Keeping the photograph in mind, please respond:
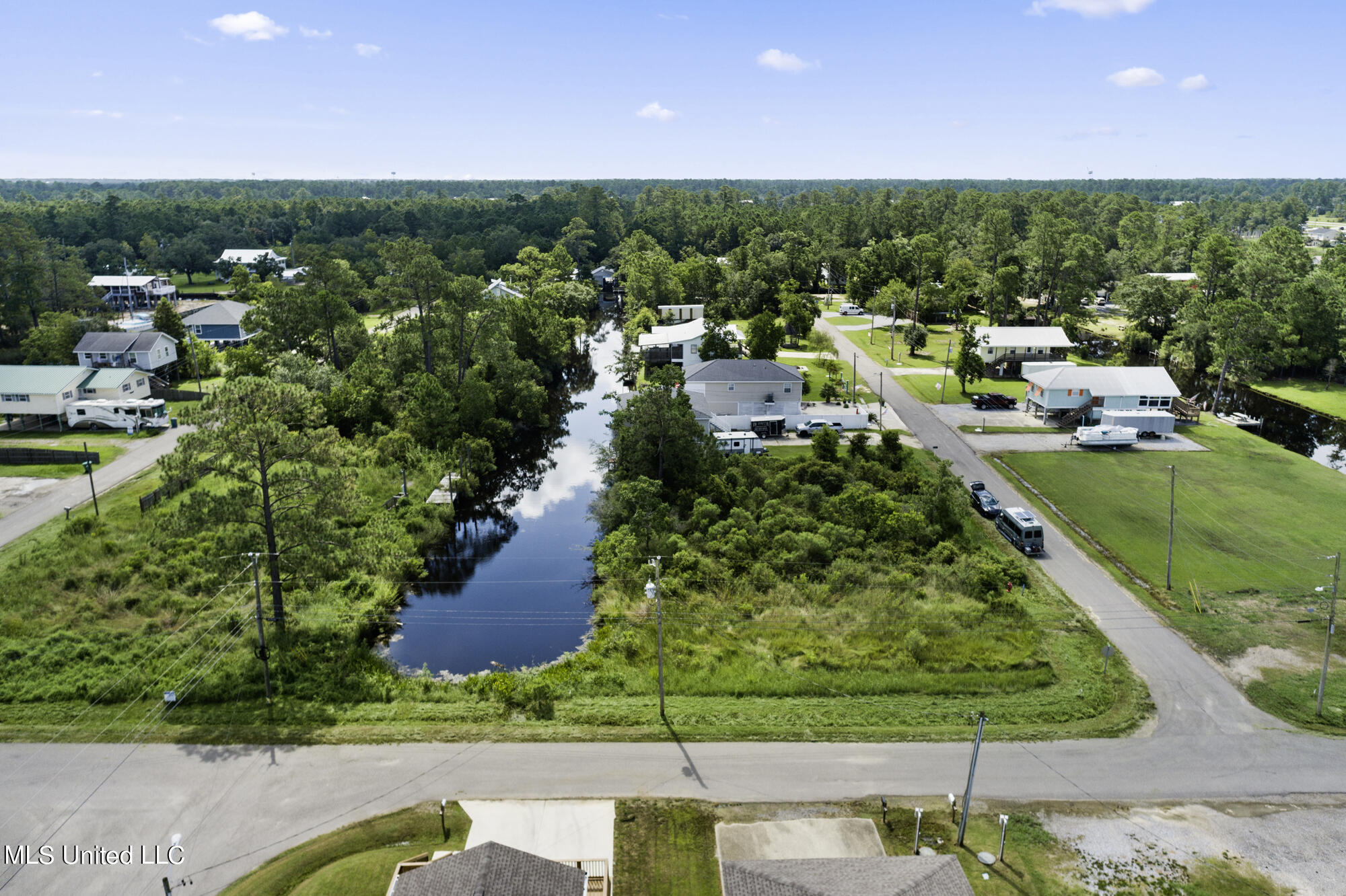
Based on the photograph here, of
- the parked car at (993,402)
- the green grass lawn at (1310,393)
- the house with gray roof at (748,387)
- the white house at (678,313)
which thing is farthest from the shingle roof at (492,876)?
the white house at (678,313)

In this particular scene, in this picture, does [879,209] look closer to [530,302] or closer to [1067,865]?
[530,302]

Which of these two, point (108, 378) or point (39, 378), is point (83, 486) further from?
point (108, 378)

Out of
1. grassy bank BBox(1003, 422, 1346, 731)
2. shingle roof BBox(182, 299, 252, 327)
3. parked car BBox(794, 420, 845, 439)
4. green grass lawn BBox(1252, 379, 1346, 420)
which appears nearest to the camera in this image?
grassy bank BBox(1003, 422, 1346, 731)

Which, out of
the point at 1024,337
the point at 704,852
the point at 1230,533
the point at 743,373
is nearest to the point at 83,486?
the point at 743,373

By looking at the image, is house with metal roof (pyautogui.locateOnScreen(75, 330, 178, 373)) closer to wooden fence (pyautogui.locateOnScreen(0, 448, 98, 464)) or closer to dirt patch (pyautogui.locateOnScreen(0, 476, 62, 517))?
wooden fence (pyautogui.locateOnScreen(0, 448, 98, 464))

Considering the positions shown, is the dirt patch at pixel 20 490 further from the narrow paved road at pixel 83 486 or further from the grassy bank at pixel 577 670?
the grassy bank at pixel 577 670

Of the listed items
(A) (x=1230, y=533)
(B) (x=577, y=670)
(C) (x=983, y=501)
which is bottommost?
(B) (x=577, y=670)

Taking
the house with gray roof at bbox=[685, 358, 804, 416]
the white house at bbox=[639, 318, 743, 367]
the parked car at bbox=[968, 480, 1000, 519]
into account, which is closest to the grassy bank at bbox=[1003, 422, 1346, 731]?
the parked car at bbox=[968, 480, 1000, 519]

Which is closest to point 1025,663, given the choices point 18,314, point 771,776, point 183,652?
point 771,776
